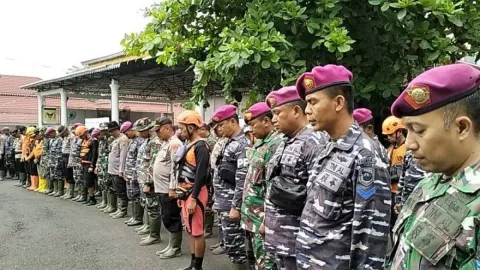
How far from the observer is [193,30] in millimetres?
5188

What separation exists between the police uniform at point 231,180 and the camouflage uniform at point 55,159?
769 centimetres

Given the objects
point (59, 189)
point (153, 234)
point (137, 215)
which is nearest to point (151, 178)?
point (153, 234)

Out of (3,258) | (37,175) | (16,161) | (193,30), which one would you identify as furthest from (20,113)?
(193,30)

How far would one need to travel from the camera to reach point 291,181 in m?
2.88

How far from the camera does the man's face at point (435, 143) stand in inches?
54.8

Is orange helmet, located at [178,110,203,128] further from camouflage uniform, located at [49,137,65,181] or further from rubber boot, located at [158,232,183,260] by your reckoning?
camouflage uniform, located at [49,137,65,181]

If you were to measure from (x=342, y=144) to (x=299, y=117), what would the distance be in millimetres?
859

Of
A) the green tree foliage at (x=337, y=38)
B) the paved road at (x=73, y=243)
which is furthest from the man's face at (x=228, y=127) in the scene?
the paved road at (x=73, y=243)

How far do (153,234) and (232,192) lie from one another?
249 centimetres

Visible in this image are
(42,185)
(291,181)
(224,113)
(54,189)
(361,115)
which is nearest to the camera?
(291,181)

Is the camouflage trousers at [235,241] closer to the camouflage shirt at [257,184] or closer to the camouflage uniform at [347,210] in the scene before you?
the camouflage shirt at [257,184]

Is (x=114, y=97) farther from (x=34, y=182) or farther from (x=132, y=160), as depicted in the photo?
(x=132, y=160)

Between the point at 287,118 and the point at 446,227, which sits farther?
the point at 287,118

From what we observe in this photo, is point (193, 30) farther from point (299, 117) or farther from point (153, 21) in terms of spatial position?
point (299, 117)
